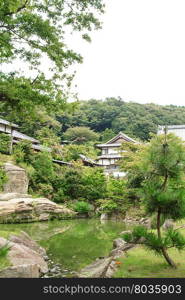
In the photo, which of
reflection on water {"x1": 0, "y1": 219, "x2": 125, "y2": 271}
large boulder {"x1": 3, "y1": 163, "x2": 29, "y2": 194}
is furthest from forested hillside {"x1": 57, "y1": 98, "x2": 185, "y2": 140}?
reflection on water {"x1": 0, "y1": 219, "x2": 125, "y2": 271}

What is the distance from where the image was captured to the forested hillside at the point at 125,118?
4141 centimetres

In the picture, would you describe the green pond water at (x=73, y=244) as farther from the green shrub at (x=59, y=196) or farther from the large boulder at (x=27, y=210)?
the green shrub at (x=59, y=196)

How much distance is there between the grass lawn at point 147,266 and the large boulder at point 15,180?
527 inches

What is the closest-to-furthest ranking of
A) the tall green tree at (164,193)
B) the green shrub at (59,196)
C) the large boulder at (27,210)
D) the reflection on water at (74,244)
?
the tall green tree at (164,193) → the reflection on water at (74,244) → the large boulder at (27,210) → the green shrub at (59,196)

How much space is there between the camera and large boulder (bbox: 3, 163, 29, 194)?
1880cm

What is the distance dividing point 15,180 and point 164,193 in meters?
15.2

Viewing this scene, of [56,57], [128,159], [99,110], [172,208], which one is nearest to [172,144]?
[172,208]

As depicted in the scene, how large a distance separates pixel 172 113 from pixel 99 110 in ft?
43.1

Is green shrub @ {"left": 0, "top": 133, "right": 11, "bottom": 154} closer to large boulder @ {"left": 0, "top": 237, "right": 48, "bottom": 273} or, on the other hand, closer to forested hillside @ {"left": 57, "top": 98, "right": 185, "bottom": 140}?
forested hillside @ {"left": 57, "top": 98, "right": 185, "bottom": 140}

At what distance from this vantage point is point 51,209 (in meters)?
18.0

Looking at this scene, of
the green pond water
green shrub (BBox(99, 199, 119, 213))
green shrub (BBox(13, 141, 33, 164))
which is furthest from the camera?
green shrub (BBox(13, 141, 33, 164))


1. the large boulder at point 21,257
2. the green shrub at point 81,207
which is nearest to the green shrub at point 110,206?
the green shrub at point 81,207

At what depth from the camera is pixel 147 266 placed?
5715 mm

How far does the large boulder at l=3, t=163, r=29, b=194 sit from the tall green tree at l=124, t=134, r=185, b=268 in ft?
47.7
